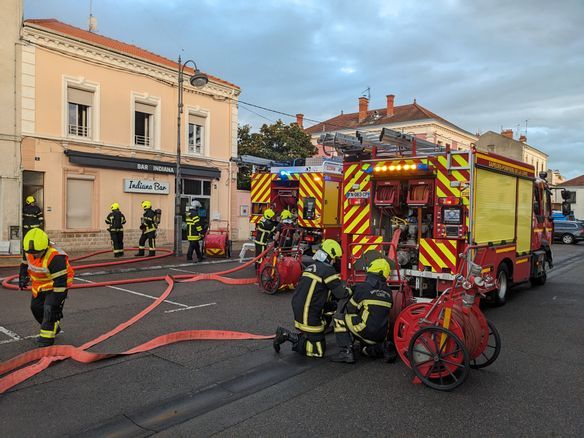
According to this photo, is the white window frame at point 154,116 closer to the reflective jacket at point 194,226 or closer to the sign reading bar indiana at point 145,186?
the sign reading bar indiana at point 145,186

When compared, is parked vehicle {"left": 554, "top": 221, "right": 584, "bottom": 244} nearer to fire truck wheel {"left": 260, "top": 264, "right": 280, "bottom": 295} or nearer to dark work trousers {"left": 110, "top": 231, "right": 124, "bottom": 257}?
fire truck wheel {"left": 260, "top": 264, "right": 280, "bottom": 295}

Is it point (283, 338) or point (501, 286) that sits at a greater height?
point (501, 286)

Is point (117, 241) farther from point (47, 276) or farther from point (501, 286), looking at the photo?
point (501, 286)

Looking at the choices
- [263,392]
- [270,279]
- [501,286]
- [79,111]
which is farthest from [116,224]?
[263,392]

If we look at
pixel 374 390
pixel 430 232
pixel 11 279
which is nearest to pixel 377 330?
pixel 374 390

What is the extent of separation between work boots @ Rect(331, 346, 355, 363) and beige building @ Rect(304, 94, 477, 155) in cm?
3556

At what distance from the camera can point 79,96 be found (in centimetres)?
1638

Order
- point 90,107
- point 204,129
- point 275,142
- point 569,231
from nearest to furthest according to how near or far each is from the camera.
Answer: point 90,107, point 204,129, point 569,231, point 275,142

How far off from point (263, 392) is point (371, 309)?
1457 millimetres

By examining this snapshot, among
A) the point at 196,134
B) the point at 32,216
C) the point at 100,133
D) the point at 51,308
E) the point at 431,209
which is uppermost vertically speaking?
the point at 196,134

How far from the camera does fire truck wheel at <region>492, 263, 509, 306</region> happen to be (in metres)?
8.52

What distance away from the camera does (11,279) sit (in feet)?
31.3

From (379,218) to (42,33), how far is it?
1294 centimetres

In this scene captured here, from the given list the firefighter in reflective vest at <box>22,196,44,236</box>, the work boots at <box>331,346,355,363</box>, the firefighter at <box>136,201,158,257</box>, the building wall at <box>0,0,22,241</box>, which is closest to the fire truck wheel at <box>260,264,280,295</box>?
the work boots at <box>331,346,355,363</box>
